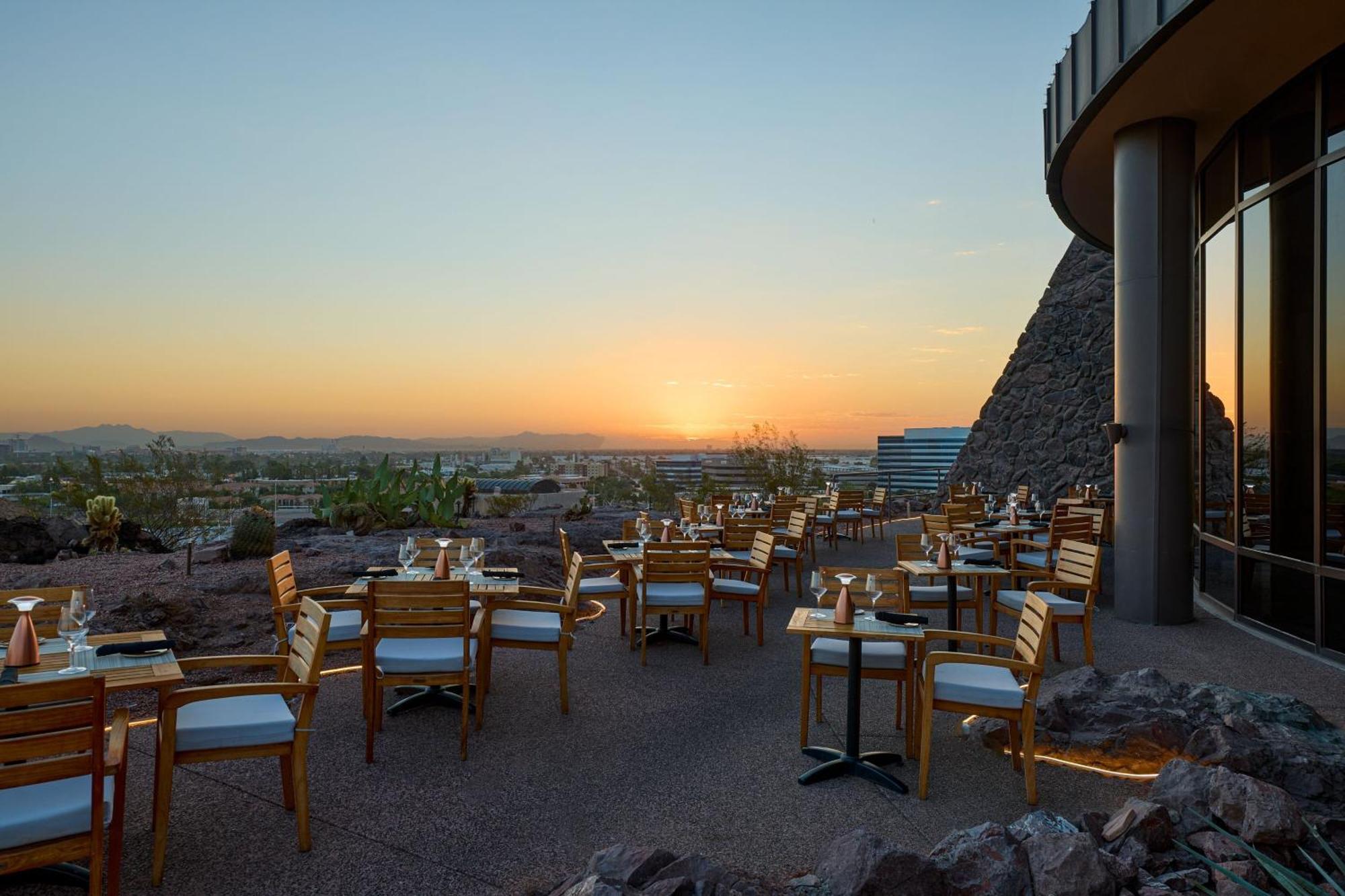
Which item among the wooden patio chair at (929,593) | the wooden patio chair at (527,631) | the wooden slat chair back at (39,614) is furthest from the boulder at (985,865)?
the wooden slat chair back at (39,614)

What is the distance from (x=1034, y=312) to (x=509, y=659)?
55.4 feet

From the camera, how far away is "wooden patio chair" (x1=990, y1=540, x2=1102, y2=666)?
5.50 metres

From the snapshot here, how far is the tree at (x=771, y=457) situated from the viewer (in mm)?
17938

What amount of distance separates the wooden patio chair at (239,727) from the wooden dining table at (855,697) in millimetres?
2144

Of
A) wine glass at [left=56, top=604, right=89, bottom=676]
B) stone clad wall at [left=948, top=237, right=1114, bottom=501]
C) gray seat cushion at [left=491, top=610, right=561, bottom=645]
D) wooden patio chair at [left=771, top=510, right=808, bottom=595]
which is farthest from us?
stone clad wall at [left=948, top=237, right=1114, bottom=501]

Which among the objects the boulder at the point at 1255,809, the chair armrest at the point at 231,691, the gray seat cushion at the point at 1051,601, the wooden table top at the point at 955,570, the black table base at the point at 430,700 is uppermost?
the wooden table top at the point at 955,570

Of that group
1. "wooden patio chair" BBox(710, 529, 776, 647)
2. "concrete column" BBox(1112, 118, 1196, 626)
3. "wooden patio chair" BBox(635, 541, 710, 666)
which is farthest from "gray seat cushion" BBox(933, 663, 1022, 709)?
"concrete column" BBox(1112, 118, 1196, 626)

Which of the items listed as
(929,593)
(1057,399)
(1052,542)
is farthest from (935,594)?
(1057,399)

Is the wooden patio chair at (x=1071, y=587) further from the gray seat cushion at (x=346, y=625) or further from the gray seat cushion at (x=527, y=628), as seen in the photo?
the gray seat cushion at (x=346, y=625)

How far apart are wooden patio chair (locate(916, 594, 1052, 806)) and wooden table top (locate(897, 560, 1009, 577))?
1.56m

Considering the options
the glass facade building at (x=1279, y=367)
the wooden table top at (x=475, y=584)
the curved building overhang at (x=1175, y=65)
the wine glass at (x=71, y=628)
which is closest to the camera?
the wine glass at (x=71, y=628)

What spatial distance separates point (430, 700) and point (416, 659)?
2.79 feet

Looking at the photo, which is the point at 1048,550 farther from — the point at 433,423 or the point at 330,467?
the point at 433,423

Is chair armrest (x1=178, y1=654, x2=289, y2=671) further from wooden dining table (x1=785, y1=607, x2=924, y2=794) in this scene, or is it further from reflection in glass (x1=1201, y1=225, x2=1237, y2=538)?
reflection in glass (x1=1201, y1=225, x2=1237, y2=538)
